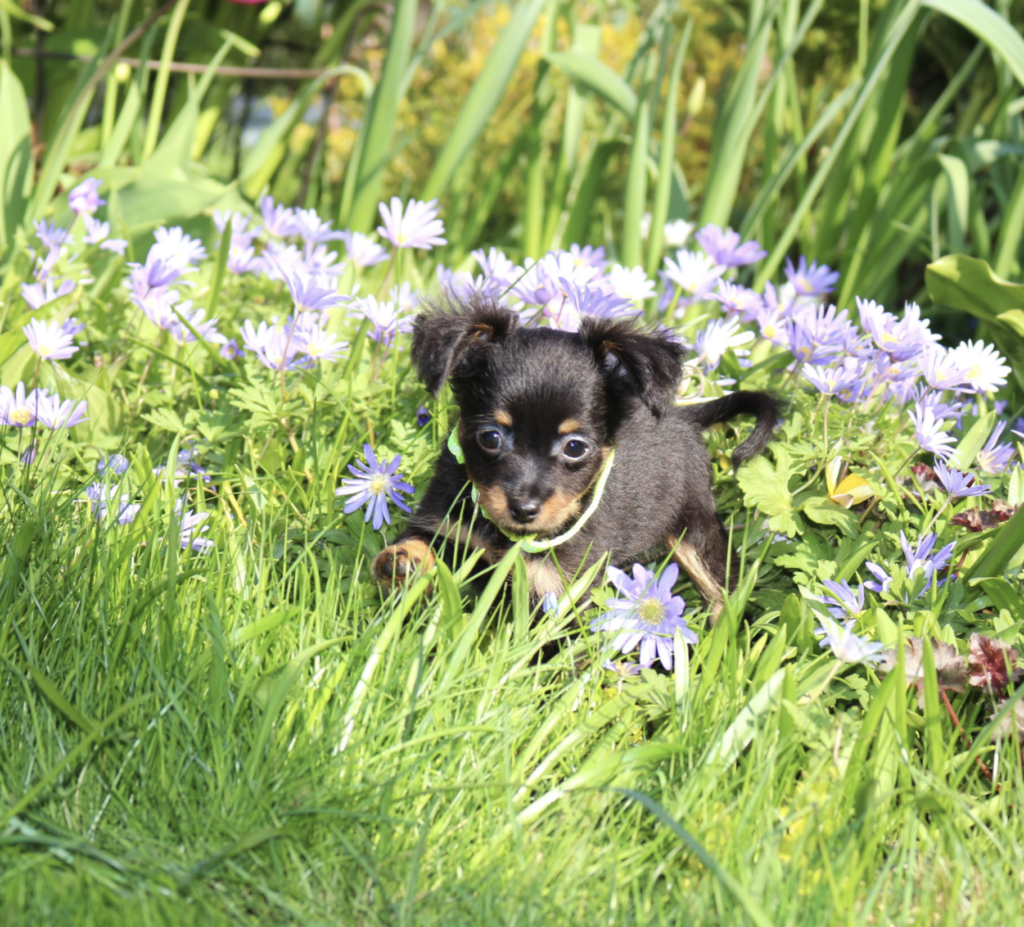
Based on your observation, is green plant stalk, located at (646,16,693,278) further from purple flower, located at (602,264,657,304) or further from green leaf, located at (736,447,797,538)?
green leaf, located at (736,447,797,538)

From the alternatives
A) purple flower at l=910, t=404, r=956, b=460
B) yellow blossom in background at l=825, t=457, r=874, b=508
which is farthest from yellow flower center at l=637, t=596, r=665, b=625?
purple flower at l=910, t=404, r=956, b=460

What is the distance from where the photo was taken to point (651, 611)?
2098mm

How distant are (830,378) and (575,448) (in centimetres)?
79

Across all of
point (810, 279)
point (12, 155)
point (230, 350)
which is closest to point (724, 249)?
point (810, 279)

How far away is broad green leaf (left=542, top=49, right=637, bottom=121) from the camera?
12.6 feet

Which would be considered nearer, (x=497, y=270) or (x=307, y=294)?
(x=307, y=294)

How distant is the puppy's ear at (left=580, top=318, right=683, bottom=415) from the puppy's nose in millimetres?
372

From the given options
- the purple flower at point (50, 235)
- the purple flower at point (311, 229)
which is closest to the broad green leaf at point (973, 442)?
the purple flower at point (311, 229)

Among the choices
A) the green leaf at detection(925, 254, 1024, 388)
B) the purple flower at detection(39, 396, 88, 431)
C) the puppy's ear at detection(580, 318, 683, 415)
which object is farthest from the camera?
the green leaf at detection(925, 254, 1024, 388)

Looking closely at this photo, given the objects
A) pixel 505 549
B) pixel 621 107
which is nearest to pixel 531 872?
pixel 505 549

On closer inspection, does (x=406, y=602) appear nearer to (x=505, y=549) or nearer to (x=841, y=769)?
(x=505, y=549)

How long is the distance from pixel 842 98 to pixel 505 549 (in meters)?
2.65

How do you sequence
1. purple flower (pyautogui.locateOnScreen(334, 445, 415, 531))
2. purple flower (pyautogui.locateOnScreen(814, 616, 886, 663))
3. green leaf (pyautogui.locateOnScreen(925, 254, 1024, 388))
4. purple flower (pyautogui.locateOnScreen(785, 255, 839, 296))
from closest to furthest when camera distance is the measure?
purple flower (pyautogui.locateOnScreen(814, 616, 886, 663)) → purple flower (pyautogui.locateOnScreen(334, 445, 415, 531)) → green leaf (pyautogui.locateOnScreen(925, 254, 1024, 388)) → purple flower (pyautogui.locateOnScreen(785, 255, 839, 296))

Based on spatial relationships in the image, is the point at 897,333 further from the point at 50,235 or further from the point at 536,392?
the point at 50,235
